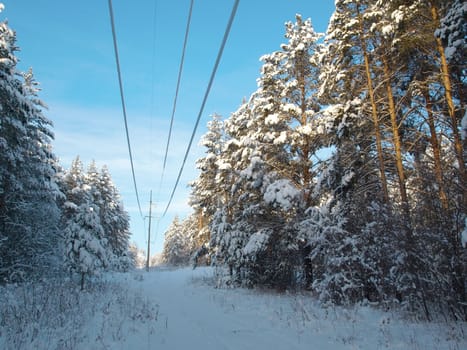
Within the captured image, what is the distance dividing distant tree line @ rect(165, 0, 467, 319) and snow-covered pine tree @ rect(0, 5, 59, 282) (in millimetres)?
9872

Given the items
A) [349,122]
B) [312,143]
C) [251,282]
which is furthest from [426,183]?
[251,282]

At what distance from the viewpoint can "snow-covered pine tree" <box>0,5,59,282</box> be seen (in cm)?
1283

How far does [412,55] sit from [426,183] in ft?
17.5

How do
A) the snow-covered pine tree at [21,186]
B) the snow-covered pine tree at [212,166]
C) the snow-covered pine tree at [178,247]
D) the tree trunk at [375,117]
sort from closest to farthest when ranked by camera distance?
the tree trunk at [375,117] < the snow-covered pine tree at [21,186] < the snow-covered pine tree at [212,166] < the snow-covered pine tree at [178,247]

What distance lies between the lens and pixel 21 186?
13938mm

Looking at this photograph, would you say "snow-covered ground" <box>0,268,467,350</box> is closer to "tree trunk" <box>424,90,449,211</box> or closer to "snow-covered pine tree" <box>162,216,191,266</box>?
"tree trunk" <box>424,90,449,211</box>

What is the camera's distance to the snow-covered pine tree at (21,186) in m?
12.8

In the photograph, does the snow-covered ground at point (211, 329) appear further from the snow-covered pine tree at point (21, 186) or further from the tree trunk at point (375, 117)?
the snow-covered pine tree at point (21, 186)

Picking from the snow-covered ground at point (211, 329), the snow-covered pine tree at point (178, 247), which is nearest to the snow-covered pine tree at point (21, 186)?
the snow-covered ground at point (211, 329)

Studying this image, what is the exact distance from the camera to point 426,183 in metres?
7.34

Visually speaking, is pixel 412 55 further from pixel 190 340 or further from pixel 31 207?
pixel 31 207

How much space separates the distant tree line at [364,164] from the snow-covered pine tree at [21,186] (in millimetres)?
9872

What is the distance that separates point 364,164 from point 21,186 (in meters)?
15.6

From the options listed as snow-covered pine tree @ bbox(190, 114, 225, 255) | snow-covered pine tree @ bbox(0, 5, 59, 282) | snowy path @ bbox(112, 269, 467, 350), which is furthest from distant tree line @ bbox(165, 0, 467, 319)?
snow-covered pine tree @ bbox(0, 5, 59, 282)
